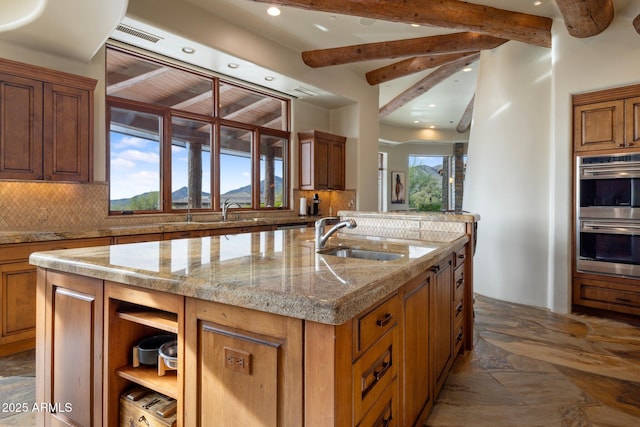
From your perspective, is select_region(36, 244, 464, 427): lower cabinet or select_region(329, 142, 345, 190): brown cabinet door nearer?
select_region(36, 244, 464, 427): lower cabinet

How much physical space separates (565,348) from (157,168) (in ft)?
15.1

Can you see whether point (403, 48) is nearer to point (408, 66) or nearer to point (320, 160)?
point (408, 66)

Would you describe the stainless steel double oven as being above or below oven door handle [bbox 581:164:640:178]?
below

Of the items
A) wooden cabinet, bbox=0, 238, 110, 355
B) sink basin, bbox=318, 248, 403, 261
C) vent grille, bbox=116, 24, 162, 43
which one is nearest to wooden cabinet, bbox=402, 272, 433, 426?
sink basin, bbox=318, 248, 403, 261

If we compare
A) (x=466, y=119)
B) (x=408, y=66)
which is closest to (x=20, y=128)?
(x=408, y=66)

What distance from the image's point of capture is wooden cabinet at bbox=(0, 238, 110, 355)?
2.74 m

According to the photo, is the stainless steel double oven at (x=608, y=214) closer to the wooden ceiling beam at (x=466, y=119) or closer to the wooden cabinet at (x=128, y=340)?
the wooden cabinet at (x=128, y=340)

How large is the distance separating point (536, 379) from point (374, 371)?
1990 mm

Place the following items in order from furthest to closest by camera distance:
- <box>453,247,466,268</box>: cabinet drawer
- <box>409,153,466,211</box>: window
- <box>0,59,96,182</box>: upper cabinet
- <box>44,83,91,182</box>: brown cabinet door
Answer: <box>409,153,466,211</box>: window < <box>44,83,91,182</box>: brown cabinet door < <box>0,59,96,182</box>: upper cabinet < <box>453,247,466,268</box>: cabinet drawer

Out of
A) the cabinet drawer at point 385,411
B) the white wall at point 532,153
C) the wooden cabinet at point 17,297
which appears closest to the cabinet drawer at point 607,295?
the white wall at point 532,153

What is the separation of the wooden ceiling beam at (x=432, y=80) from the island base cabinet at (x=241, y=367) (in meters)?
5.80

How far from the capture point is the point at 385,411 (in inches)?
53.3

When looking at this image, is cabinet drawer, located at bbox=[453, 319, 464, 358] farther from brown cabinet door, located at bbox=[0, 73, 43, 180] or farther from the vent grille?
the vent grille

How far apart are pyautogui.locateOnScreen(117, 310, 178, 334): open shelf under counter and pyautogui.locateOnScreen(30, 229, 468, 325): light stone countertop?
18 cm
